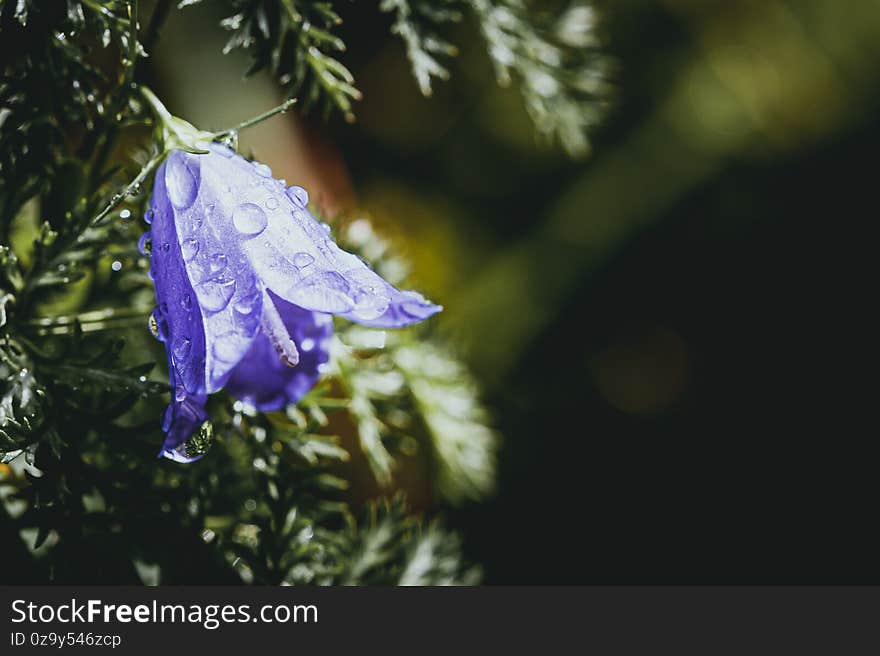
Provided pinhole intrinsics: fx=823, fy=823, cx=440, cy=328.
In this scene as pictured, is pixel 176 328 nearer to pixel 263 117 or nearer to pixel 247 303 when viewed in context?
pixel 247 303

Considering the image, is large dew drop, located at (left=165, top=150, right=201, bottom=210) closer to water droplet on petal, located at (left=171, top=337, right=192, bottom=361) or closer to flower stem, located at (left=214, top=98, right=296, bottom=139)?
flower stem, located at (left=214, top=98, right=296, bottom=139)

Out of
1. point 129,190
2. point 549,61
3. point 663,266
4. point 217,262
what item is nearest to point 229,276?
point 217,262

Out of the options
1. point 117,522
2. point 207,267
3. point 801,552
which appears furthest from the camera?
point 801,552

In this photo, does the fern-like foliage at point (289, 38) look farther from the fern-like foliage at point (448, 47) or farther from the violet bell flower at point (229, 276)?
the violet bell flower at point (229, 276)

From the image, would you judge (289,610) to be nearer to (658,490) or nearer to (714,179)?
(658,490)

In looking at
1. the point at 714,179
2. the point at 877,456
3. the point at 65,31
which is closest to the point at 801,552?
the point at 877,456

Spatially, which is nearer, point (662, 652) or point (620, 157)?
point (662, 652)
